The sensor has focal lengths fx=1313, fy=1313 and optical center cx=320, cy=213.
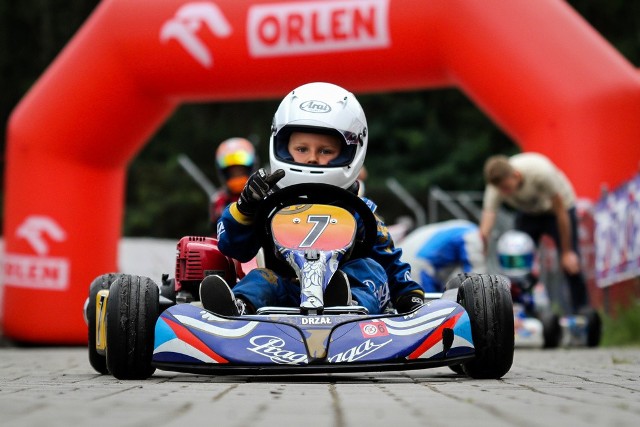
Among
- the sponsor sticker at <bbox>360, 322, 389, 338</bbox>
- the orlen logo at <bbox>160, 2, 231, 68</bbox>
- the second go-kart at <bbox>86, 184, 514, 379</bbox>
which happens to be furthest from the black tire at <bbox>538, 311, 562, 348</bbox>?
the sponsor sticker at <bbox>360, 322, 389, 338</bbox>

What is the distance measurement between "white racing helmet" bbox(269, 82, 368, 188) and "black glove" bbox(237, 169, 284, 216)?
0.33 meters

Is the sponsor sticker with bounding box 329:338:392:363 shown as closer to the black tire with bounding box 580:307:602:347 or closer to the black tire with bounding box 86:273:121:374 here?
the black tire with bounding box 86:273:121:374

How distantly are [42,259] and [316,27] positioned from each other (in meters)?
3.24

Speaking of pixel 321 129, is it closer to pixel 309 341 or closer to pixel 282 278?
pixel 282 278

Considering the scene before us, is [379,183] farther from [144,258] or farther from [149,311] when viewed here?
[149,311]

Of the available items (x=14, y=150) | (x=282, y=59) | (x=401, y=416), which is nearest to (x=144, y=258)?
(x=14, y=150)

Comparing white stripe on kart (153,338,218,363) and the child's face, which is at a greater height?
the child's face

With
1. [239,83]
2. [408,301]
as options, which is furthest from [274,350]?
[239,83]

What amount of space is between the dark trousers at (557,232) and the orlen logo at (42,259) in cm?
402

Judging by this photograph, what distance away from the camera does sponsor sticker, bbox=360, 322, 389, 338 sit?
4855 millimetres

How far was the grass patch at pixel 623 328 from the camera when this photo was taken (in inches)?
396

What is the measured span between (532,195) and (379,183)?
53.1 ft

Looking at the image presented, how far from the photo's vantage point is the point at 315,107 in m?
5.79

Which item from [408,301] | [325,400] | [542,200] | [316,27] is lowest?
[325,400]
